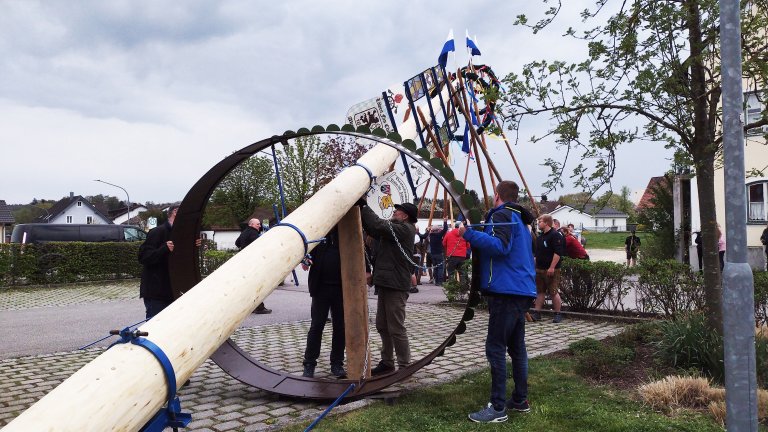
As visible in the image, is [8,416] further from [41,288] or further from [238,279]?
[41,288]

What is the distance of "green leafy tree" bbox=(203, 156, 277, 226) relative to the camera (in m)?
38.2

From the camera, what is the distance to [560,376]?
228 inches

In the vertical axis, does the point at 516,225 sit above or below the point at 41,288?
above

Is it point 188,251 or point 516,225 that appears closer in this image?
point 516,225

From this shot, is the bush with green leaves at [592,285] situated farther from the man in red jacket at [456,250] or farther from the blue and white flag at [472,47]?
the blue and white flag at [472,47]

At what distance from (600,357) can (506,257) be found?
2.33 meters

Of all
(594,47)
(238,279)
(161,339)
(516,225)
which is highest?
(594,47)

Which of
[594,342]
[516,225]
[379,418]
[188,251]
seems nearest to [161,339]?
[379,418]

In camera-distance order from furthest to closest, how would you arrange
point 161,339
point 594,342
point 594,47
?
A: point 594,342
point 594,47
point 161,339

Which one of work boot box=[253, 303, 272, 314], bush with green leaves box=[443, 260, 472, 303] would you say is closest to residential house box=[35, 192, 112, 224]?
work boot box=[253, 303, 272, 314]

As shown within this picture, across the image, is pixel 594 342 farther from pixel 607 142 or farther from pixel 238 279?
pixel 238 279

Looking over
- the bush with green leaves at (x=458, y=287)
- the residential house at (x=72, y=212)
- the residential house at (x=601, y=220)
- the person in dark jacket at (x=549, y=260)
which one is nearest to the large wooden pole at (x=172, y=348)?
the person in dark jacket at (x=549, y=260)

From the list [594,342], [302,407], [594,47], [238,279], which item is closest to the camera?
[238,279]

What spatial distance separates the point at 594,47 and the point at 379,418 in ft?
13.6
